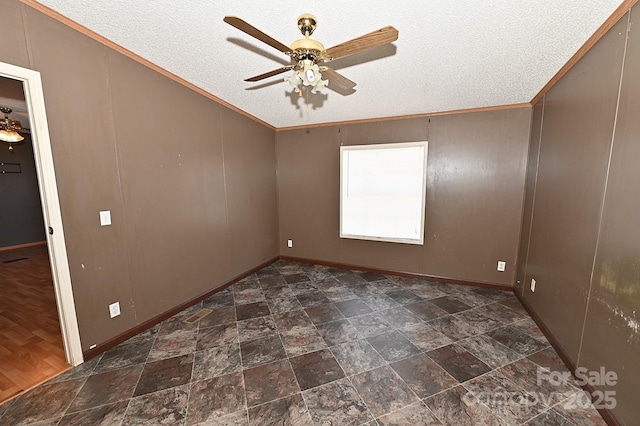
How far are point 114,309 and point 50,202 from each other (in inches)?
40.3

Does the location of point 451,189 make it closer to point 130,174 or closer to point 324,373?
point 324,373

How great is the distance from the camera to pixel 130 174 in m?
2.24

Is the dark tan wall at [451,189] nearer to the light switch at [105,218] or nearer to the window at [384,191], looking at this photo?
the window at [384,191]

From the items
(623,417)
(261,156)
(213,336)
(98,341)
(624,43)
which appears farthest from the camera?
(261,156)

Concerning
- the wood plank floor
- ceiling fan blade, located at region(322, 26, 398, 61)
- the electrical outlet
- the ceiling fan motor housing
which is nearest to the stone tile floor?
the wood plank floor

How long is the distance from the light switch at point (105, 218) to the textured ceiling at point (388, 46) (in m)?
1.44

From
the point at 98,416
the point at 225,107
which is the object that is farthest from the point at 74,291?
the point at 225,107

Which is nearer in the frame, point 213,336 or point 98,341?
point 98,341

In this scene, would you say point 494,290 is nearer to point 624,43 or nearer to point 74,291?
point 624,43

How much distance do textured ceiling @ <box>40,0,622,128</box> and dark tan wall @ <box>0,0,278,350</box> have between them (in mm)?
264

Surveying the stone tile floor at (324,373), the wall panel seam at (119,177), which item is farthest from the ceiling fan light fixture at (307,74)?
the stone tile floor at (324,373)

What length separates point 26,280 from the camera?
362 cm

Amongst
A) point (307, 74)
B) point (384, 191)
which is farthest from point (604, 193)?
point (384, 191)

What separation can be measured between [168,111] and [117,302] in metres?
1.92
